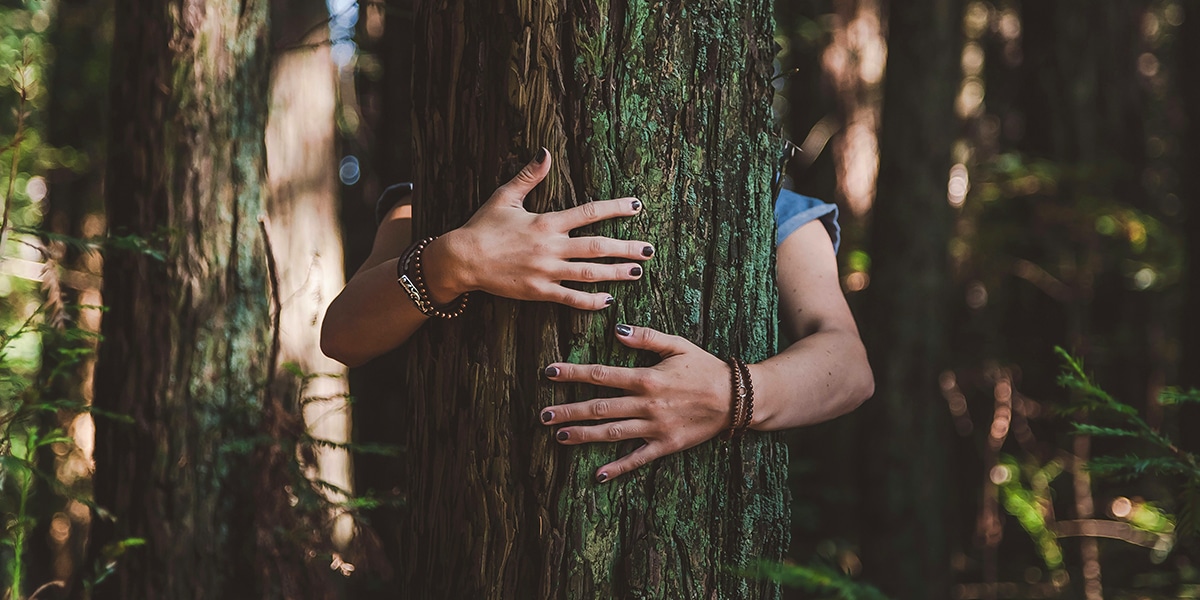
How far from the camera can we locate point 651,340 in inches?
66.7

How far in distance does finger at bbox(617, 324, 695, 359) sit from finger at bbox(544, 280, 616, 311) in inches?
2.6

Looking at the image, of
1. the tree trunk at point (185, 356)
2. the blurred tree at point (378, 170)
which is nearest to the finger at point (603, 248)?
the tree trunk at point (185, 356)

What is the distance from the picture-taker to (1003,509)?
720 cm

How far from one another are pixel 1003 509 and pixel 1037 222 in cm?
241

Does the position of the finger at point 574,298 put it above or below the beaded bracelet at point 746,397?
above

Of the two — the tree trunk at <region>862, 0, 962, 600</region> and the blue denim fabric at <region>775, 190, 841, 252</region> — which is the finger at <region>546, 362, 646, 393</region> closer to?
the blue denim fabric at <region>775, 190, 841, 252</region>

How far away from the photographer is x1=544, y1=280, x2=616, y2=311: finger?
1651 mm

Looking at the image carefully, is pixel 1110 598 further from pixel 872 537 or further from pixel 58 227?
pixel 58 227

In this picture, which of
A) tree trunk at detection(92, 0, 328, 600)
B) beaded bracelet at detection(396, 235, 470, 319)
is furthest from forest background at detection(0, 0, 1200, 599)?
beaded bracelet at detection(396, 235, 470, 319)

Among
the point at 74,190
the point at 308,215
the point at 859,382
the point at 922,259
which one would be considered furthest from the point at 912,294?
the point at 74,190

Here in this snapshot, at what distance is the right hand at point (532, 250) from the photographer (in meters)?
1.65

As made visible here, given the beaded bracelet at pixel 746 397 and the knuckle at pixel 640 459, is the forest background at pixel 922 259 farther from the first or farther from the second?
the beaded bracelet at pixel 746 397

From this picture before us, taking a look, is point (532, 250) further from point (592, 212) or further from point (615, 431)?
point (615, 431)

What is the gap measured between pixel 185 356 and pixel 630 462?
2.25m
